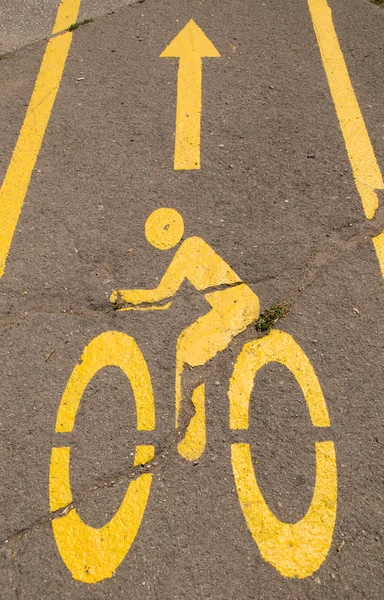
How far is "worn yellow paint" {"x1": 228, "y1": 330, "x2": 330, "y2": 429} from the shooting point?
117 inches

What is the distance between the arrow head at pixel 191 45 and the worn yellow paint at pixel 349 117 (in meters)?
1.06

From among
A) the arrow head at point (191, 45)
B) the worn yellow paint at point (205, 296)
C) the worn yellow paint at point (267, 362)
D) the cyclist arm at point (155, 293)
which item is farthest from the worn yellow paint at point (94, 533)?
the arrow head at point (191, 45)

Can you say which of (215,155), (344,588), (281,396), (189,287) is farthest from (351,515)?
(215,155)

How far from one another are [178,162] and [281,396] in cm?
206

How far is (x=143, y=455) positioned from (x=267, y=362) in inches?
35.9

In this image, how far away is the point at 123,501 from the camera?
9.05ft

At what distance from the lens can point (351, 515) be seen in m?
2.69

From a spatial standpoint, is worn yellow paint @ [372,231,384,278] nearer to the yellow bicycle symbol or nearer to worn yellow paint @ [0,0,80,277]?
the yellow bicycle symbol

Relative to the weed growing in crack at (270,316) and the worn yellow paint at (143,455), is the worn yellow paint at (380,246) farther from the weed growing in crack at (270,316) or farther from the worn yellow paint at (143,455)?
the worn yellow paint at (143,455)

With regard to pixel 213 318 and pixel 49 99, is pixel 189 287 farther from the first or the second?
pixel 49 99

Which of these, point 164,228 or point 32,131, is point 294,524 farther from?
point 32,131

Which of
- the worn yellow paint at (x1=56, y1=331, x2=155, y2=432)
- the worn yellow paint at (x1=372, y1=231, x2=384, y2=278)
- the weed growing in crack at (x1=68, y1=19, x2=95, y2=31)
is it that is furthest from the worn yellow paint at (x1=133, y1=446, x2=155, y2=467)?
the weed growing in crack at (x1=68, y1=19, x2=95, y2=31)

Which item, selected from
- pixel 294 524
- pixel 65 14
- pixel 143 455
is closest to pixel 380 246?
pixel 294 524

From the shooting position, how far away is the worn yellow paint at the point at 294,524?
8.55 ft
